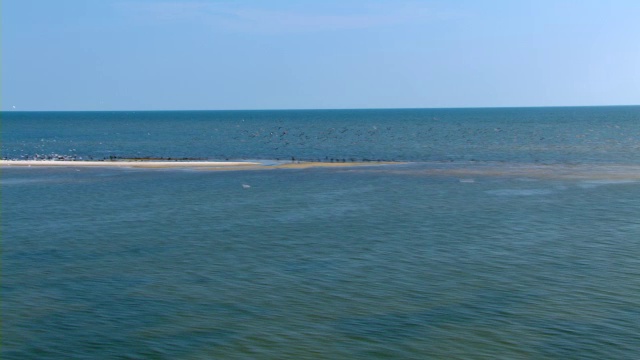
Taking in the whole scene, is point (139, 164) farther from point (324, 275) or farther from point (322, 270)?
point (324, 275)

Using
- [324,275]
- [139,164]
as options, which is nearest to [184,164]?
[139,164]

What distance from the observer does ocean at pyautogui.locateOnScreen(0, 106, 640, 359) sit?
16.1 metres

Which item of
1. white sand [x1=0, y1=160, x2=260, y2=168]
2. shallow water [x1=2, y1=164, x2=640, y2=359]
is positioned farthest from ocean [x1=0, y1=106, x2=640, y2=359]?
white sand [x1=0, y1=160, x2=260, y2=168]

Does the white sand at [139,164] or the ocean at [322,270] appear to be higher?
the white sand at [139,164]

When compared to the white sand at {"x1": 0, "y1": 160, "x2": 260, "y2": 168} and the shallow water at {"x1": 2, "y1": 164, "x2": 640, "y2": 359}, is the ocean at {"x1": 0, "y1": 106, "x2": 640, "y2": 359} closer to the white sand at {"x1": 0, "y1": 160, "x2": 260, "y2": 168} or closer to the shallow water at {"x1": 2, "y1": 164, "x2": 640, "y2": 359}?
the shallow water at {"x1": 2, "y1": 164, "x2": 640, "y2": 359}

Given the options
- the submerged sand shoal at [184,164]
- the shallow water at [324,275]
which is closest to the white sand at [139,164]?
the submerged sand shoal at [184,164]

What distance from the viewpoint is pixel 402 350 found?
50.5 feet

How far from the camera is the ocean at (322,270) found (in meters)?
16.1

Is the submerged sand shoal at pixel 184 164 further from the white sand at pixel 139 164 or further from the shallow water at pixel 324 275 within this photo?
the shallow water at pixel 324 275

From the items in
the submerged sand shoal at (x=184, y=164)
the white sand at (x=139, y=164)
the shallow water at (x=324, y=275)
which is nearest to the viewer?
the shallow water at (x=324, y=275)

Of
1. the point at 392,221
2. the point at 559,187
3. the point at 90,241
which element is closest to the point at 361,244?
the point at 392,221

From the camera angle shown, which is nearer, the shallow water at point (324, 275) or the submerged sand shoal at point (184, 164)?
the shallow water at point (324, 275)

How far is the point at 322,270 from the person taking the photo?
868 inches

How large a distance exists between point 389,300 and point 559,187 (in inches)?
966
